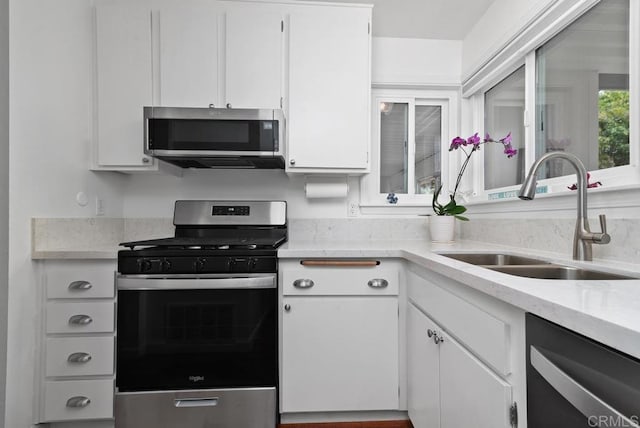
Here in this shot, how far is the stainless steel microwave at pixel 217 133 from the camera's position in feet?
5.69

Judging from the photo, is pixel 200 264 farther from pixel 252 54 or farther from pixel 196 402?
pixel 252 54

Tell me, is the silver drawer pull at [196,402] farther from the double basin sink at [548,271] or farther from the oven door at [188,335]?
the double basin sink at [548,271]

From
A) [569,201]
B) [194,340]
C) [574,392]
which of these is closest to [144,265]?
[194,340]

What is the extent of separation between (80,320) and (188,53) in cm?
157

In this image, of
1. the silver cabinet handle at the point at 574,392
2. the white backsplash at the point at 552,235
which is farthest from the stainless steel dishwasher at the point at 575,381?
the white backsplash at the point at 552,235

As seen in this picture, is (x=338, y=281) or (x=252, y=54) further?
(x=252, y=54)

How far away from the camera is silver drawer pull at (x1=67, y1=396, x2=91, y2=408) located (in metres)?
1.53

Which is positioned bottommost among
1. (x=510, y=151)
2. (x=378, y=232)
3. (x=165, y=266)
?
(x=165, y=266)

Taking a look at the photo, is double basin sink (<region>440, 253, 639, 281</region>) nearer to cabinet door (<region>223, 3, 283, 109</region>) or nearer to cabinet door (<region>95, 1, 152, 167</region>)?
cabinet door (<region>223, 3, 283, 109</region>)

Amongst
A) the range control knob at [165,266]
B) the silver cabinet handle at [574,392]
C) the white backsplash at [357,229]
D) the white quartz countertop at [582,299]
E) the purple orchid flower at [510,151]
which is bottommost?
the silver cabinet handle at [574,392]

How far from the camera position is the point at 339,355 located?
1.59 metres

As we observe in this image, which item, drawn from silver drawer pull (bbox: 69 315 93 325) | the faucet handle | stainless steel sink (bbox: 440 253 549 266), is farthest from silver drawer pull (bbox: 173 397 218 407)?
the faucet handle

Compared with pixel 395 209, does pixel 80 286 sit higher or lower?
lower

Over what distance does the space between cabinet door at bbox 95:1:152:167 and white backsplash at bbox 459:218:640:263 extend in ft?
7.17
